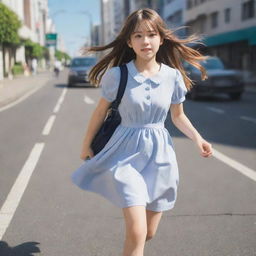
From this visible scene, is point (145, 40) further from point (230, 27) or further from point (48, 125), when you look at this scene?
point (230, 27)

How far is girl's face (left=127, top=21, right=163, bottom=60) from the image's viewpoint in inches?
96.1

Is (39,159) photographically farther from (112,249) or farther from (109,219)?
(112,249)

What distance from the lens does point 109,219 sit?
381cm

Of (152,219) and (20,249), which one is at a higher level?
(152,219)

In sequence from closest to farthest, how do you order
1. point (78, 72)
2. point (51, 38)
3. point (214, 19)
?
point (78, 72)
point (214, 19)
point (51, 38)

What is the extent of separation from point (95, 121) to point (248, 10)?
33642 millimetres

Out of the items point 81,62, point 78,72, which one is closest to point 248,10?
point 81,62

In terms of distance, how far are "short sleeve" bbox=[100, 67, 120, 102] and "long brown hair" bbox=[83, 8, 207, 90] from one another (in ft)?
0.76

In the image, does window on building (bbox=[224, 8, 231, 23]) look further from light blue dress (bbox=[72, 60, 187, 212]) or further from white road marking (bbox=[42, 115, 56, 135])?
light blue dress (bbox=[72, 60, 187, 212])

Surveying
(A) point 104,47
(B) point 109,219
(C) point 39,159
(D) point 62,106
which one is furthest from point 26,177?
(D) point 62,106

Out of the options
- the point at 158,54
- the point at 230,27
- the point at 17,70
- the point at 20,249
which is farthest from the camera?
the point at 17,70

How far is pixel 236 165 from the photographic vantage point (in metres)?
5.91

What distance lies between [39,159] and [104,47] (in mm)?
3942

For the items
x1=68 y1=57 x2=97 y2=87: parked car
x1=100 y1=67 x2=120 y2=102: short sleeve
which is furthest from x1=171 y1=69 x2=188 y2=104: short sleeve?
x1=68 y1=57 x2=97 y2=87: parked car
